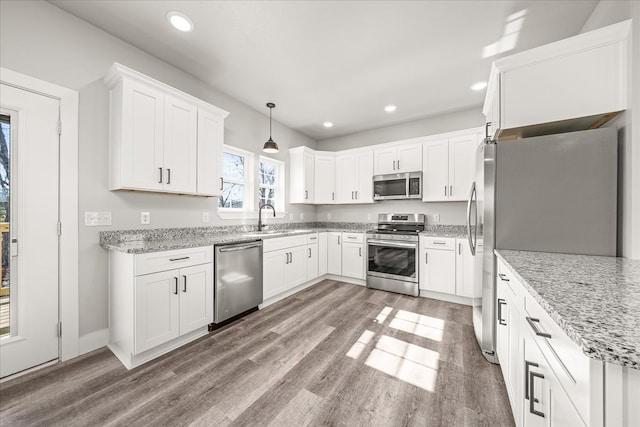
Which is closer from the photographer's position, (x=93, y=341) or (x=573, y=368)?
(x=573, y=368)

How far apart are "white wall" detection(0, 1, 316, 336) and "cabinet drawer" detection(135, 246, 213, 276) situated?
2.11 feet

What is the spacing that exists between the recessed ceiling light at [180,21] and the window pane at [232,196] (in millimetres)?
1796

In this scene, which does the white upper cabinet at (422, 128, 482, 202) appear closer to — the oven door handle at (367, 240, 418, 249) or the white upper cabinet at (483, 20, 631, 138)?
the oven door handle at (367, 240, 418, 249)

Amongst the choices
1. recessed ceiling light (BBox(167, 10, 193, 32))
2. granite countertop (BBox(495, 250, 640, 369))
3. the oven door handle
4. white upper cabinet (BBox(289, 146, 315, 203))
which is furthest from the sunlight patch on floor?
recessed ceiling light (BBox(167, 10, 193, 32))

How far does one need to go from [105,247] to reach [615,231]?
152 inches

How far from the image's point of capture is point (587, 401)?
21.6 inches

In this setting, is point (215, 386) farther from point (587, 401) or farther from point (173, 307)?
point (587, 401)

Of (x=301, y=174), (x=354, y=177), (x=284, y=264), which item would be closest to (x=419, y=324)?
(x=284, y=264)

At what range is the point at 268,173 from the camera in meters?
4.22

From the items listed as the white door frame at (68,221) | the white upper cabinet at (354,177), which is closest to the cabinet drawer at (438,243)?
the white upper cabinet at (354,177)

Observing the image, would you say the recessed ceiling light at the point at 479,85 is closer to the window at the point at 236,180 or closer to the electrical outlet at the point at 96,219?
the window at the point at 236,180

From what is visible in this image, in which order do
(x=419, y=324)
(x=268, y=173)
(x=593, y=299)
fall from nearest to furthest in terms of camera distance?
1. (x=593, y=299)
2. (x=419, y=324)
3. (x=268, y=173)

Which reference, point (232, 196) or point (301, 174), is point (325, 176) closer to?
point (301, 174)

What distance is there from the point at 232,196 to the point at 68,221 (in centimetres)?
179
